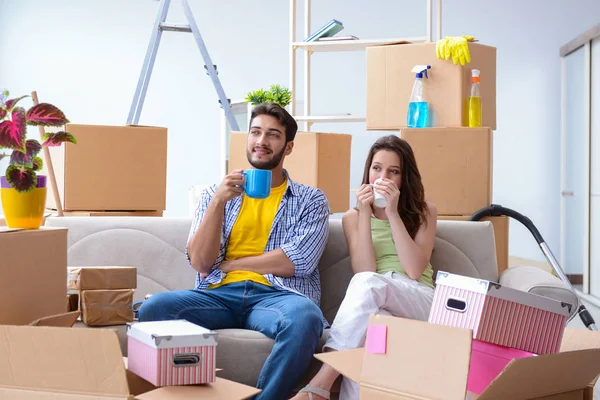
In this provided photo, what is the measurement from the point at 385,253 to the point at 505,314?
1.04 metres

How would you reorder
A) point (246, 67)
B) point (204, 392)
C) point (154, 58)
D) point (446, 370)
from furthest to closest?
point (246, 67) → point (154, 58) → point (204, 392) → point (446, 370)

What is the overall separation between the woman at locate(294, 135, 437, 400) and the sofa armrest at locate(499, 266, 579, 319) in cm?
30

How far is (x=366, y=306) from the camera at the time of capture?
6.86 feet

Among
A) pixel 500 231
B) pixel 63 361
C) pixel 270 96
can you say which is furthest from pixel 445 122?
pixel 63 361

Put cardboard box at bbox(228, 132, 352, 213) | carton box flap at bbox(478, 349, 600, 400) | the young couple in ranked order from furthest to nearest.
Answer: cardboard box at bbox(228, 132, 352, 213) < the young couple < carton box flap at bbox(478, 349, 600, 400)

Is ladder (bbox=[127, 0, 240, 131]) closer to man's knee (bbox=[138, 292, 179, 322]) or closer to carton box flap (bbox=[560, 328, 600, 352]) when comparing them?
man's knee (bbox=[138, 292, 179, 322])

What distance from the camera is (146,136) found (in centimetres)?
296

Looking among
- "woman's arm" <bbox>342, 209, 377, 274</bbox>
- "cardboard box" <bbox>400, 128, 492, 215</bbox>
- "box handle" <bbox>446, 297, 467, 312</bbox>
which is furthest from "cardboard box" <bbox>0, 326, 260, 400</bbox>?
"cardboard box" <bbox>400, 128, 492, 215</bbox>

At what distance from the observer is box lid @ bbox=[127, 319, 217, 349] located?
146cm

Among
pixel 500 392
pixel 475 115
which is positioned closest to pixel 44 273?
pixel 500 392

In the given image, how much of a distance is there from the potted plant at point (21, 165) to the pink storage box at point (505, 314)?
109 cm

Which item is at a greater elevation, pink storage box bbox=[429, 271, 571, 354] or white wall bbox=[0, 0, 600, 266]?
white wall bbox=[0, 0, 600, 266]

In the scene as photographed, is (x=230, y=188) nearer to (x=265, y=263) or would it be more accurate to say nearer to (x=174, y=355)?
(x=265, y=263)

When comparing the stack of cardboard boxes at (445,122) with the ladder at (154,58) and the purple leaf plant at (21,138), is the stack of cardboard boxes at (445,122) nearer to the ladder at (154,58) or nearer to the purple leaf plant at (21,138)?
the ladder at (154,58)
